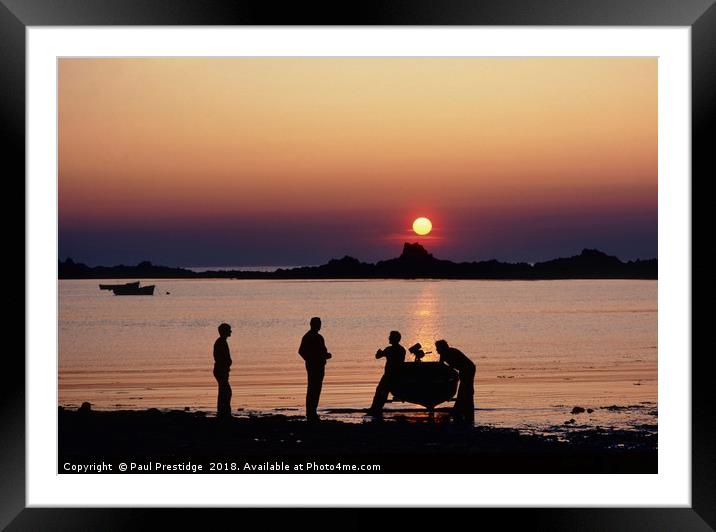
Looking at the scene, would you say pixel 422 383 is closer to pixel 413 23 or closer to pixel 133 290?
pixel 413 23

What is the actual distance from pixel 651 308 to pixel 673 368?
141ft

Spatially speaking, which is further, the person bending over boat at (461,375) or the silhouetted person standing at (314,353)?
the person bending over boat at (461,375)

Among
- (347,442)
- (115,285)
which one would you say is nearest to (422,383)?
(347,442)

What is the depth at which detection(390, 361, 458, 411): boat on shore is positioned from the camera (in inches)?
325

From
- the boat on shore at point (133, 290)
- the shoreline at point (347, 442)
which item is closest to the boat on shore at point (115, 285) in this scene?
the boat on shore at point (133, 290)

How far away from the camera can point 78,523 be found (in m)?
3.81

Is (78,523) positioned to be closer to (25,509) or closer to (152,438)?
(25,509)

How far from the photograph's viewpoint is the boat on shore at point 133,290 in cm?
5319

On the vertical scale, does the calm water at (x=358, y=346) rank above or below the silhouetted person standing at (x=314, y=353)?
below

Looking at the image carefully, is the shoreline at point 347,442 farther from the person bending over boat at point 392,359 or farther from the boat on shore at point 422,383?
the person bending over boat at point 392,359

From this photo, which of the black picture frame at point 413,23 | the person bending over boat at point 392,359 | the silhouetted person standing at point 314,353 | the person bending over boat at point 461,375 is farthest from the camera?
the person bending over boat at point 392,359

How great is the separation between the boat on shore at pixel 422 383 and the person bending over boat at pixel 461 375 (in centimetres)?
14

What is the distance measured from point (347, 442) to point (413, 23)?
17.2 ft

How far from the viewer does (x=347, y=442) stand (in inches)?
320
